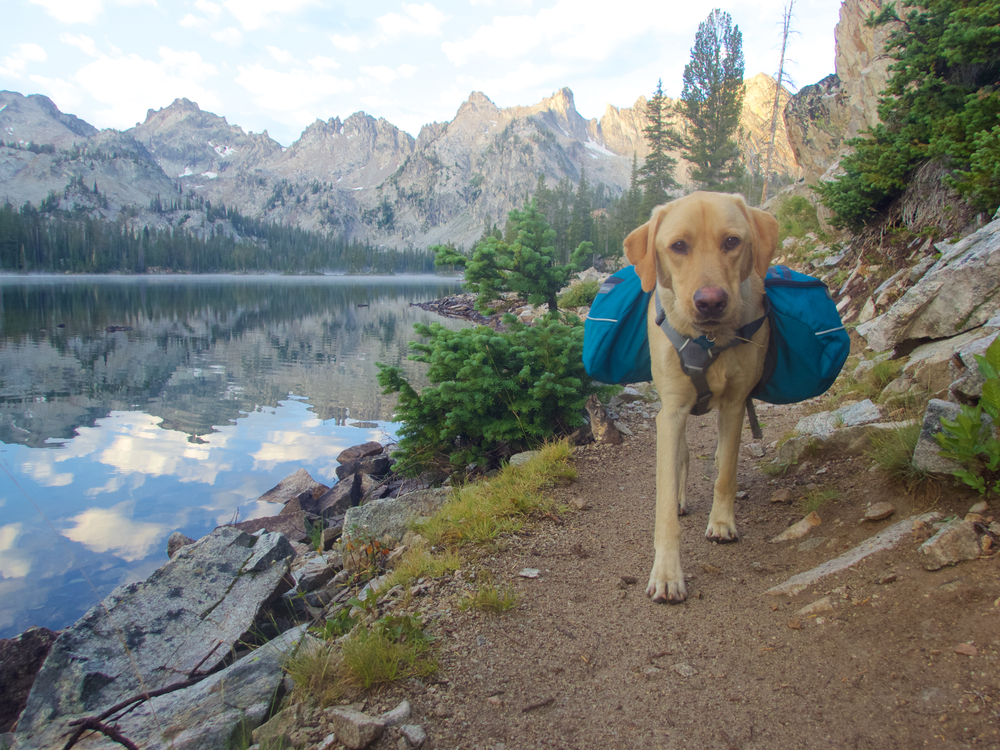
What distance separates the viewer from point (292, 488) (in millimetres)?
10281

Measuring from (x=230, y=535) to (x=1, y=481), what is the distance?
772 cm

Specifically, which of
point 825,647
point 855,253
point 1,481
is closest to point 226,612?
point 825,647

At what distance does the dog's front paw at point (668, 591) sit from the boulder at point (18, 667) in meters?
5.36

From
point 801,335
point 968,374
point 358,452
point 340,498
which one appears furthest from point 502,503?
point 358,452

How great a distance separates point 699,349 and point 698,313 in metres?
0.48

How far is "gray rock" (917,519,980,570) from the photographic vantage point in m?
2.78

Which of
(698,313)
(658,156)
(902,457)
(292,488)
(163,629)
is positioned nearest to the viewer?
(698,313)

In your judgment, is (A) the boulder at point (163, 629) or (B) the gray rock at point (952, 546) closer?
(B) the gray rock at point (952, 546)

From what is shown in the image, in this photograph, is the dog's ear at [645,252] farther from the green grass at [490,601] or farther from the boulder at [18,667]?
the boulder at [18,667]

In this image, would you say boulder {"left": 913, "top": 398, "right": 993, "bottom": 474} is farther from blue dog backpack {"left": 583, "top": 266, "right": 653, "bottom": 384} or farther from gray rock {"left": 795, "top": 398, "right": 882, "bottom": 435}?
blue dog backpack {"left": 583, "top": 266, "right": 653, "bottom": 384}

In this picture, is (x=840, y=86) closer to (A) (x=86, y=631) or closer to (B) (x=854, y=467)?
(B) (x=854, y=467)

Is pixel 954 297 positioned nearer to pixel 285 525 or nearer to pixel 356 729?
pixel 356 729

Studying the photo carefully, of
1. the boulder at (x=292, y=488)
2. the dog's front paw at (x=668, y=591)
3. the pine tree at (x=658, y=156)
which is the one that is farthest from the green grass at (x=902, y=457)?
the pine tree at (x=658, y=156)

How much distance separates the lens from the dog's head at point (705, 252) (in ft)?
10.3
